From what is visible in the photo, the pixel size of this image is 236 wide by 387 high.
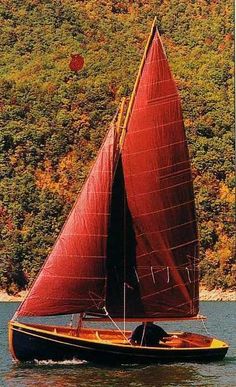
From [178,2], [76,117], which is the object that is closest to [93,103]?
[76,117]

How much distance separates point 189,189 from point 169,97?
3.33 meters

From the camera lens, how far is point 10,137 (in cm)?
11956

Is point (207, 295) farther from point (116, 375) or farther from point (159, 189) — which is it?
point (116, 375)

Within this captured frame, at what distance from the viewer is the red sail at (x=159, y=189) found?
3934 cm

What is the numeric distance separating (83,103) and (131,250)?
85.2m

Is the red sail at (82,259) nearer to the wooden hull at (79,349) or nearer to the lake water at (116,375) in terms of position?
the wooden hull at (79,349)

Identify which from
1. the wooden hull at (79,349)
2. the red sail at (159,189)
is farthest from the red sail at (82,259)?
the red sail at (159,189)

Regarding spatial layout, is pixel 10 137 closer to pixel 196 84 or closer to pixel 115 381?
pixel 196 84

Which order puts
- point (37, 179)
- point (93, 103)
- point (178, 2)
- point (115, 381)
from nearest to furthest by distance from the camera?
1. point (115, 381)
2. point (37, 179)
3. point (93, 103)
4. point (178, 2)

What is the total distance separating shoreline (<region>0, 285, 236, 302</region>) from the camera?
339ft

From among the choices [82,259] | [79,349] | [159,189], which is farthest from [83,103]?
[79,349]

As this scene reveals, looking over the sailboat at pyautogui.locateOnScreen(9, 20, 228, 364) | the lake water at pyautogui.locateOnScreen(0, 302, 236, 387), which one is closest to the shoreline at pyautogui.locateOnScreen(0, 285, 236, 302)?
the lake water at pyautogui.locateOnScreen(0, 302, 236, 387)

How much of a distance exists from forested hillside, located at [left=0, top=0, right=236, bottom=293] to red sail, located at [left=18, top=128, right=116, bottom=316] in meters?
66.3

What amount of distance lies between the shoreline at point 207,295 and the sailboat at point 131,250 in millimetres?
63175
